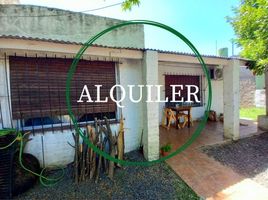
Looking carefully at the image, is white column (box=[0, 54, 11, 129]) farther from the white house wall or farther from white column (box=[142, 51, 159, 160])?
white column (box=[142, 51, 159, 160])

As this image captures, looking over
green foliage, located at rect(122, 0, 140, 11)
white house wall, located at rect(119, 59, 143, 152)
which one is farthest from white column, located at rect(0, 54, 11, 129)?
green foliage, located at rect(122, 0, 140, 11)

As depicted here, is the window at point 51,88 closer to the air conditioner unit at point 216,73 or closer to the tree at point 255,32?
the tree at point 255,32

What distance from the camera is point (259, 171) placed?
4594mm

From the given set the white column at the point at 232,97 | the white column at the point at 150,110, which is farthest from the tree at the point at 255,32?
the white column at the point at 150,110

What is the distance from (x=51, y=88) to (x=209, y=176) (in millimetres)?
4520

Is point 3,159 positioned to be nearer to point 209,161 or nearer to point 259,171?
point 209,161

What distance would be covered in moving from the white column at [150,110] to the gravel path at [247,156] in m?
1.91

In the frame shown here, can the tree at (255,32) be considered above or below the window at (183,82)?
above

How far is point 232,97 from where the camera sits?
627 centimetres

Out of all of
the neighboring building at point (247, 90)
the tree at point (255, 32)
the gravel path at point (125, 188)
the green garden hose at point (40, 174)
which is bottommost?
the gravel path at point (125, 188)

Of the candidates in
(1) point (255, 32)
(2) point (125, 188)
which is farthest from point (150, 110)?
(1) point (255, 32)

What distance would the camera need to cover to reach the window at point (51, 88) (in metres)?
4.12

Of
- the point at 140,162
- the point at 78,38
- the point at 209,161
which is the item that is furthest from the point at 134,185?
the point at 78,38

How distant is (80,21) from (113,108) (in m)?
4.33
